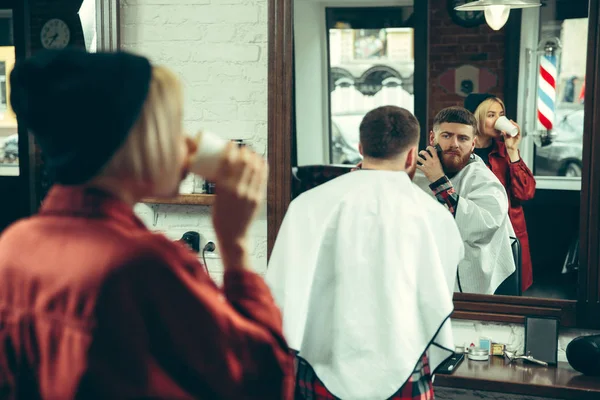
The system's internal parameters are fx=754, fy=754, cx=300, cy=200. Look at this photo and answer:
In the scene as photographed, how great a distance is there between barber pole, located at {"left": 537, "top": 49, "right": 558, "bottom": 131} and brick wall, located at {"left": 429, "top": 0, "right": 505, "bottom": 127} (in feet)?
0.46

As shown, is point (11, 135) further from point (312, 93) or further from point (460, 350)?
point (460, 350)

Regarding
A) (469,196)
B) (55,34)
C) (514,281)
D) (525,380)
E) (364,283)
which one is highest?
(55,34)

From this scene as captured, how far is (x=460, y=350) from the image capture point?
9.52 ft

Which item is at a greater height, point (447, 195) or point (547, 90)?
point (547, 90)

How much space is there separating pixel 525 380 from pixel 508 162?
2.57 ft

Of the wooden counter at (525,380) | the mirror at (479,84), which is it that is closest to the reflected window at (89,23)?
the mirror at (479,84)

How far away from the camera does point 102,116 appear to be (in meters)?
0.96

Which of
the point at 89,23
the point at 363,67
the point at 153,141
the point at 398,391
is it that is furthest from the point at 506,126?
the point at 153,141

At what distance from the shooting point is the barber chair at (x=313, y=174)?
2.96 m

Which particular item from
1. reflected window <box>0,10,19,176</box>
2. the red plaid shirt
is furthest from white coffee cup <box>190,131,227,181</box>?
reflected window <box>0,10,19,176</box>

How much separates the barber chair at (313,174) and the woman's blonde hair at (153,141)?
1962mm

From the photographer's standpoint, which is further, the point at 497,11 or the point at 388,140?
the point at 497,11

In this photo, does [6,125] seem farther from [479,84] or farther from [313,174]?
[479,84]

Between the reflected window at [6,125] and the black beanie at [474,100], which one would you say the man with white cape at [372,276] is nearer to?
the black beanie at [474,100]
